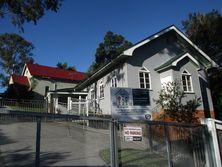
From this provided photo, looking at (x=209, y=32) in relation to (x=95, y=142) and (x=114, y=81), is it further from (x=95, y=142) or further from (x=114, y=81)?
(x=95, y=142)

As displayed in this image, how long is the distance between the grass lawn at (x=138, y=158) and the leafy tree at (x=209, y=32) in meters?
23.8

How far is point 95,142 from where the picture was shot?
7129 millimetres

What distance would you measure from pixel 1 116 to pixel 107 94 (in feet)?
55.4

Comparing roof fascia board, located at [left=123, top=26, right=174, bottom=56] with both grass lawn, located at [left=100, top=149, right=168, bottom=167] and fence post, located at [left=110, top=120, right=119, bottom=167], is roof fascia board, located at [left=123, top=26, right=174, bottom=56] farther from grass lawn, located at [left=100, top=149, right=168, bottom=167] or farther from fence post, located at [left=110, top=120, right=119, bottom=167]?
fence post, located at [left=110, top=120, right=119, bottom=167]

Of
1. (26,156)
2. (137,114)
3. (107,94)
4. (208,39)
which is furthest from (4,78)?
(26,156)

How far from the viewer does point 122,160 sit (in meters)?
6.94

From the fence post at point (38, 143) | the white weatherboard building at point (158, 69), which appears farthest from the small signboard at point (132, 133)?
the white weatherboard building at point (158, 69)

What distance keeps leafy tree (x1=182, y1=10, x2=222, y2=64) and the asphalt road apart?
81.3ft

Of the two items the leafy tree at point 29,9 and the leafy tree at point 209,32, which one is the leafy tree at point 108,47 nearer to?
the leafy tree at point 209,32

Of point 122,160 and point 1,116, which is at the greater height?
point 1,116

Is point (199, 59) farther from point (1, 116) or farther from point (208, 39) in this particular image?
point (1, 116)

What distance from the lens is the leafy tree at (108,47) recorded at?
129ft

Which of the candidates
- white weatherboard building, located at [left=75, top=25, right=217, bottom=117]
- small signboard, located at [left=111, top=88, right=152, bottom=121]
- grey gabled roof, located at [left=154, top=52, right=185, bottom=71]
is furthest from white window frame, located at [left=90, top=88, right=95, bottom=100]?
small signboard, located at [left=111, top=88, right=152, bottom=121]

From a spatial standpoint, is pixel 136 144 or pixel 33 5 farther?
pixel 33 5
